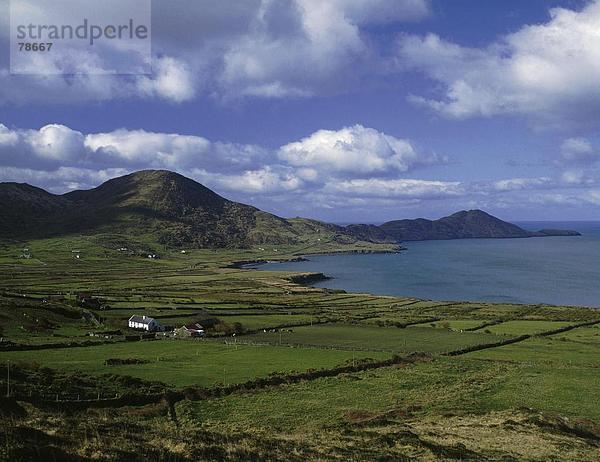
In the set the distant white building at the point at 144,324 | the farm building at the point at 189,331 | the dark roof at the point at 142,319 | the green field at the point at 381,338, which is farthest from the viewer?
the dark roof at the point at 142,319

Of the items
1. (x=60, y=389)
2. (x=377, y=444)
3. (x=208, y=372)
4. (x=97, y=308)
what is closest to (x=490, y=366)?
(x=208, y=372)

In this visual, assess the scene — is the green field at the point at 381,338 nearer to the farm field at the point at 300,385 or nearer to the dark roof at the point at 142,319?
the farm field at the point at 300,385

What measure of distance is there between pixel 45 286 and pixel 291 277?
87.0 meters

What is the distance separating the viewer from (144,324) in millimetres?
73562

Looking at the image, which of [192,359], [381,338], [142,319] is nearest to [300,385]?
[192,359]

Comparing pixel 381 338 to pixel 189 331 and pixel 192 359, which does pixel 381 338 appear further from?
pixel 192 359

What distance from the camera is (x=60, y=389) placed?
115 ft

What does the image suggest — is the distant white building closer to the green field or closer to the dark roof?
the dark roof

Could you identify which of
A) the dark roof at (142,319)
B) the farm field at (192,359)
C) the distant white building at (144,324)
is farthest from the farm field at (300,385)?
the dark roof at (142,319)

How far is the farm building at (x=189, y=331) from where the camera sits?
70625mm

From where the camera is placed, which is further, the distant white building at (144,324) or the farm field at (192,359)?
the distant white building at (144,324)

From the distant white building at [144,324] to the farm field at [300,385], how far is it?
8.91ft

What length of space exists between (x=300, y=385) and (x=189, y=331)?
107 ft

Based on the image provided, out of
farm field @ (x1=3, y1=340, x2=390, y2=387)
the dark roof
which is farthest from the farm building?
farm field @ (x1=3, y1=340, x2=390, y2=387)
